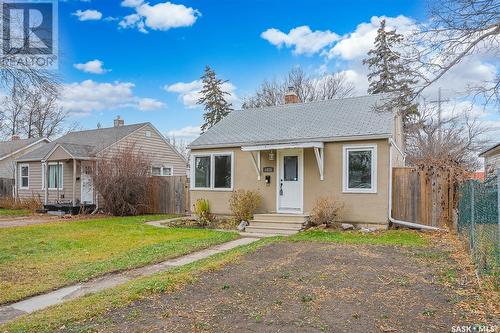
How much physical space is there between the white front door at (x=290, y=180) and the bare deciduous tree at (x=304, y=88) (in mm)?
20239

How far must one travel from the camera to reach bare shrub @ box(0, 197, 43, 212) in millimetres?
19625

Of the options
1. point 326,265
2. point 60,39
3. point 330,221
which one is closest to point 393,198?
point 330,221

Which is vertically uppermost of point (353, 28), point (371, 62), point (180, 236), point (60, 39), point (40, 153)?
point (371, 62)

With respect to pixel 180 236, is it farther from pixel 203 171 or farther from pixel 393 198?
pixel 393 198

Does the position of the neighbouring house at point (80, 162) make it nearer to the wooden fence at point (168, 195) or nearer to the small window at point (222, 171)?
the wooden fence at point (168, 195)

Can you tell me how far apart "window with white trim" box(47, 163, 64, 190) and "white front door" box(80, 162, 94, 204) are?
1280 millimetres

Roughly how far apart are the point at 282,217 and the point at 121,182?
7.87 metres

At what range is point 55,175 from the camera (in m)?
19.9

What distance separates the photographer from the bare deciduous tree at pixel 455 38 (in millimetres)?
5691

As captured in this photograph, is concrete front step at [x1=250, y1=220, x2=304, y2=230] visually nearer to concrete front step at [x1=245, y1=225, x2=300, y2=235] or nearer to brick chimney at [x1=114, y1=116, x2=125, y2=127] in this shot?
concrete front step at [x1=245, y1=225, x2=300, y2=235]

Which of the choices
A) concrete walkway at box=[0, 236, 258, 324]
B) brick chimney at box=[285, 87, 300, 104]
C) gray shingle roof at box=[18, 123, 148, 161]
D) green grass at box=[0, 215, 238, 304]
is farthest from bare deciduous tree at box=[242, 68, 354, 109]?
concrete walkway at box=[0, 236, 258, 324]

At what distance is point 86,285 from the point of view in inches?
225

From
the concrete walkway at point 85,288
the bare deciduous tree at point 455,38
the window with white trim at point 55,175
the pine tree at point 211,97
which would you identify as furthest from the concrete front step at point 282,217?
the pine tree at point 211,97

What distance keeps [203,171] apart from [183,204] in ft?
9.82
